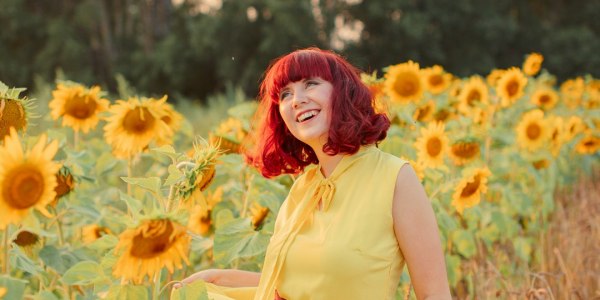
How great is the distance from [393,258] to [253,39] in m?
17.9

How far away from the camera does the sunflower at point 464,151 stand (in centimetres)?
277

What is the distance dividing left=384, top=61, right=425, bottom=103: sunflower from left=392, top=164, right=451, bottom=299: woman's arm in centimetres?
167

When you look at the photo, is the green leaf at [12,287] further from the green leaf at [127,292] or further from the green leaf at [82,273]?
the green leaf at [82,273]

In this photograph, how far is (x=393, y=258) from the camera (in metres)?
1.61

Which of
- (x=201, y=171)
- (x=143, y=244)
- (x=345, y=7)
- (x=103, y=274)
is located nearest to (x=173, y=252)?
(x=143, y=244)

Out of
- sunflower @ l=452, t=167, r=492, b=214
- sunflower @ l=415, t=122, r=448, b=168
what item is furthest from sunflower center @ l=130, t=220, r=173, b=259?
sunflower @ l=415, t=122, r=448, b=168

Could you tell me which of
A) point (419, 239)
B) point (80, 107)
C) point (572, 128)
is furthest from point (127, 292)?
point (572, 128)

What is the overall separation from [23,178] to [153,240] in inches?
8.7

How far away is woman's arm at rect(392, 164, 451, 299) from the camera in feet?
5.18

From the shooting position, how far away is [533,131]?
3.57 meters

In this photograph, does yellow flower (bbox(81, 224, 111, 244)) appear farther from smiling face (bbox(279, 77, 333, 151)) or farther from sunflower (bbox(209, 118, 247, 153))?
smiling face (bbox(279, 77, 333, 151))

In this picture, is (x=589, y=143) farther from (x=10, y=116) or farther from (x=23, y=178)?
(x=23, y=178)

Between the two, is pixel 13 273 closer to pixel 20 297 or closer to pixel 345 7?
pixel 20 297

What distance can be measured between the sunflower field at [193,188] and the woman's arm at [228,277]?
9cm
